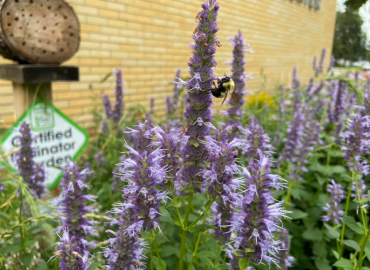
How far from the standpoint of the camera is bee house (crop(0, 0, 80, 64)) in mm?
2059

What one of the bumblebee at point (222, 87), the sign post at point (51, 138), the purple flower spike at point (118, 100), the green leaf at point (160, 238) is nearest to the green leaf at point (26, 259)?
the sign post at point (51, 138)

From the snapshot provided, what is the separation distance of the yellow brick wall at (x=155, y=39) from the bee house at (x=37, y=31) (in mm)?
452

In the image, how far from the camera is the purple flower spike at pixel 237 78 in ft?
7.12

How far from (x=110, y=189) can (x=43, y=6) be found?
164cm

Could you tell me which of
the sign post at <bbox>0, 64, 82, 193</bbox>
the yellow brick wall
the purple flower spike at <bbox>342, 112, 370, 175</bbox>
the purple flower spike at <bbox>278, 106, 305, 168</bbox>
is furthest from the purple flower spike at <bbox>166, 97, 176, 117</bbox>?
the purple flower spike at <bbox>342, 112, 370, 175</bbox>

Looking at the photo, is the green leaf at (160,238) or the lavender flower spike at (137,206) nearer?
the lavender flower spike at (137,206)

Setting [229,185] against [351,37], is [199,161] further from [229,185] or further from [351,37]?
[351,37]

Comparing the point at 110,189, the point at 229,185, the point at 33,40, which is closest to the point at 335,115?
the point at 110,189

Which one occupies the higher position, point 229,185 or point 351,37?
point 351,37

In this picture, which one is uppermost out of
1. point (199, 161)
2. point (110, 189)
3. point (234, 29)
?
point (234, 29)

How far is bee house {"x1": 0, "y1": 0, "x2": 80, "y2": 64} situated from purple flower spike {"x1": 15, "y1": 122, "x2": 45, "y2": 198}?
510 millimetres

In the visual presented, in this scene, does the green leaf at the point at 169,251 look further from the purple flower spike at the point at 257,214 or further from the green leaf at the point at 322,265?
the green leaf at the point at 322,265

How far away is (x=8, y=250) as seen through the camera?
6.16 ft

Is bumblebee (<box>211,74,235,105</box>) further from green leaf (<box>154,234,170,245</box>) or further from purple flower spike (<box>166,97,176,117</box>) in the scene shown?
purple flower spike (<box>166,97,176,117</box>)
